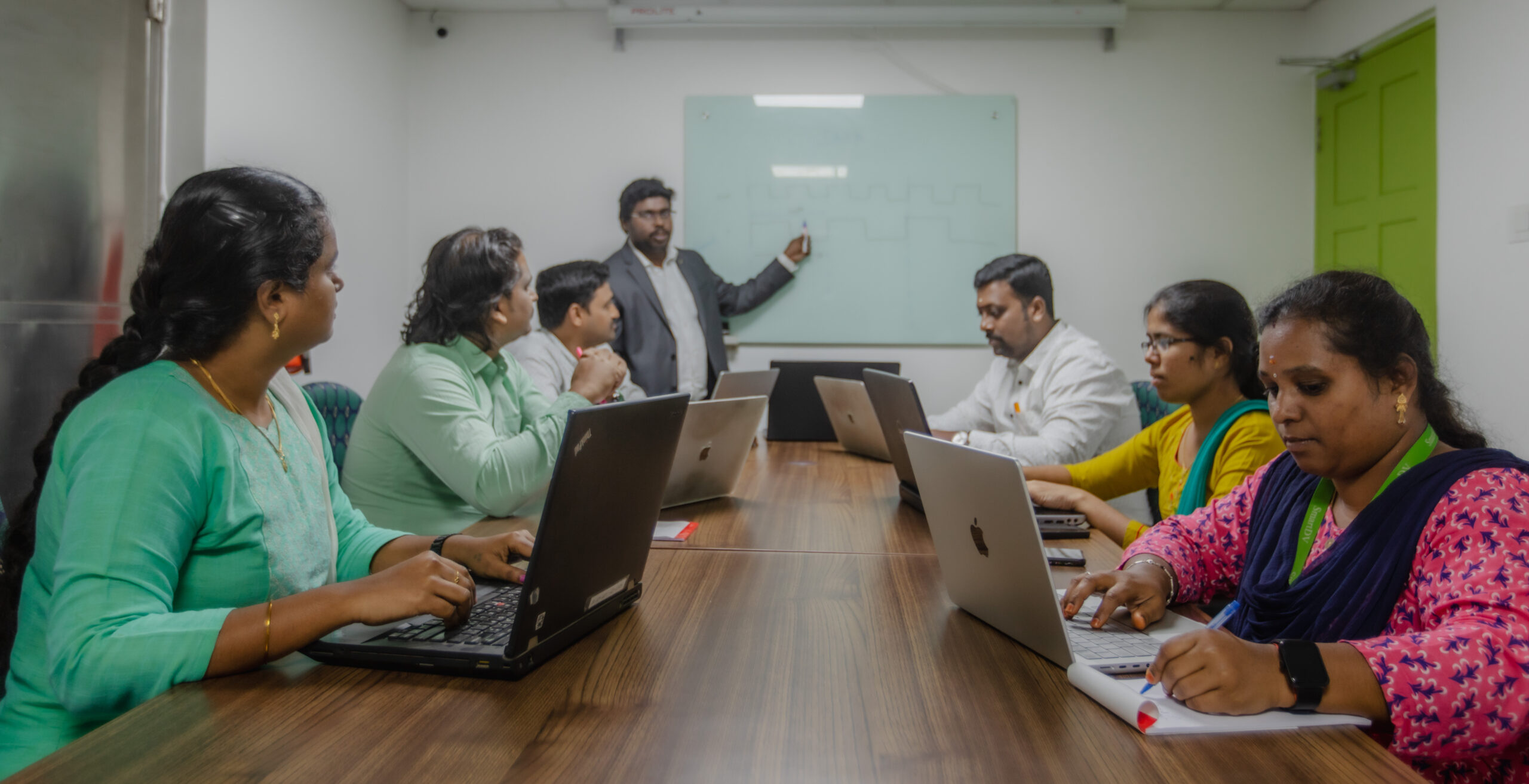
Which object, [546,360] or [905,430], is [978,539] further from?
[546,360]

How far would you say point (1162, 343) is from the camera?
187 cm

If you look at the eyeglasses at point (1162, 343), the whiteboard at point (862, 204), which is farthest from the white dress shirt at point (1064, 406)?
the whiteboard at point (862, 204)

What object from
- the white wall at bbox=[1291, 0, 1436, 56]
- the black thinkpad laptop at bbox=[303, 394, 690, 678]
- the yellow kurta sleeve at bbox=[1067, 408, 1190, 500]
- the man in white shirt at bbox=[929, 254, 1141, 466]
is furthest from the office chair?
the black thinkpad laptop at bbox=[303, 394, 690, 678]

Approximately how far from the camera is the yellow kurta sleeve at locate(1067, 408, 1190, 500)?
2098mm

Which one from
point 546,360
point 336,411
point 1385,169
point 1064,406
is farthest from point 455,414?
point 1385,169

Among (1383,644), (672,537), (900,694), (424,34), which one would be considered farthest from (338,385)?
(424,34)

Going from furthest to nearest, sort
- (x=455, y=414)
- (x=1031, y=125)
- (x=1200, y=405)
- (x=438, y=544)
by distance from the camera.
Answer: (x=1031, y=125) < (x=1200, y=405) < (x=455, y=414) < (x=438, y=544)

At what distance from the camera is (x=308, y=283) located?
115 cm

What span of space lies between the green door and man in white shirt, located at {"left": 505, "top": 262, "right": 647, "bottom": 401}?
2.84 m

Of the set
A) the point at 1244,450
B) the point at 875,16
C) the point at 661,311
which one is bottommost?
the point at 1244,450

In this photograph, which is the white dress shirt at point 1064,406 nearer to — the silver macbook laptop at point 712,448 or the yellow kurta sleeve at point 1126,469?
the yellow kurta sleeve at point 1126,469

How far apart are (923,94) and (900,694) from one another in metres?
3.80

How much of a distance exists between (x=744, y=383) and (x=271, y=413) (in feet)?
5.23

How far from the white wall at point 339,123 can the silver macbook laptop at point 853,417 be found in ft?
5.42
